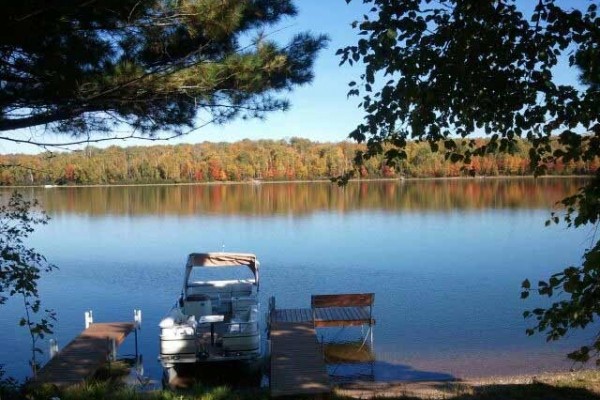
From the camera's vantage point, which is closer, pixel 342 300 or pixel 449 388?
pixel 449 388

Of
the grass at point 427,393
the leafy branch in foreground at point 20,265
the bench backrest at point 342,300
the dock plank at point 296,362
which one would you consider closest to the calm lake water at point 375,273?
the bench backrest at point 342,300

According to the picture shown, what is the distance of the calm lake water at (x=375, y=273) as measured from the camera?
32.7 ft

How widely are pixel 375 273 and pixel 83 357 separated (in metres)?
10.2

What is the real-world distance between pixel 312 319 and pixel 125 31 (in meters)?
6.94

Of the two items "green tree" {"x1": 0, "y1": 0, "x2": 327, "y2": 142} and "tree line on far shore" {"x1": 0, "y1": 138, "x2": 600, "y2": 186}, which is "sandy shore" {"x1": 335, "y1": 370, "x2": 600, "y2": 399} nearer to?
"green tree" {"x1": 0, "y1": 0, "x2": 327, "y2": 142}

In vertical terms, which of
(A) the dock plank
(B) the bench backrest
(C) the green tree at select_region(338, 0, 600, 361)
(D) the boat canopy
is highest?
(C) the green tree at select_region(338, 0, 600, 361)

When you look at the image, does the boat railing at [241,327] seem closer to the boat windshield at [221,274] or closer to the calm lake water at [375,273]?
the calm lake water at [375,273]

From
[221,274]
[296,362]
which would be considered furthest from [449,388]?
[221,274]

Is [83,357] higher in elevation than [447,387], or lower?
lower

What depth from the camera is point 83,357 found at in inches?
333

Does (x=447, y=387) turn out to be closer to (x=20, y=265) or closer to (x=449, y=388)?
(x=449, y=388)

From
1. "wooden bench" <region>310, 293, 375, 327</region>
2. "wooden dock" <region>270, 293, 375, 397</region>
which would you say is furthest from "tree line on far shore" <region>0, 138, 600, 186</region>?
"wooden bench" <region>310, 293, 375, 327</region>

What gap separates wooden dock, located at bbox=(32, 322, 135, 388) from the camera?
24.6 ft

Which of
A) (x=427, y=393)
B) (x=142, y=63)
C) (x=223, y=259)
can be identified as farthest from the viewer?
(x=223, y=259)
